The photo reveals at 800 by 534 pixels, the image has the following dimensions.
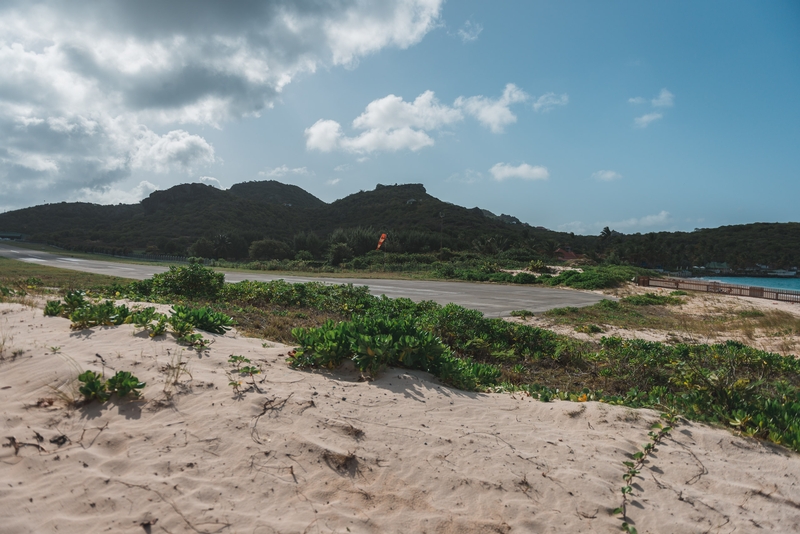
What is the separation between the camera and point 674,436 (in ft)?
12.2

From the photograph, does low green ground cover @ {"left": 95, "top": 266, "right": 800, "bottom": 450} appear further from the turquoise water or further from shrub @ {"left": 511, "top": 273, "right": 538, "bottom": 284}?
the turquoise water

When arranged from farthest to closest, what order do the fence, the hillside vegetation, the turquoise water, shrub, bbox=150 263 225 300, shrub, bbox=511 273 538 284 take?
the hillside vegetation < the turquoise water < shrub, bbox=511 273 538 284 < the fence < shrub, bbox=150 263 225 300

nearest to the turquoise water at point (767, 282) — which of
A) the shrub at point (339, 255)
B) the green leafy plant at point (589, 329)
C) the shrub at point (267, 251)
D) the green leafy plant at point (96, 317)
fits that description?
the shrub at point (339, 255)

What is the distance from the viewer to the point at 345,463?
309cm

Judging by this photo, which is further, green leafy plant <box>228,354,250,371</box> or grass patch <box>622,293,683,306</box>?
grass patch <box>622,293,683,306</box>

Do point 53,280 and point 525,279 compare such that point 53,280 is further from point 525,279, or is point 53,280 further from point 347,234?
point 347,234

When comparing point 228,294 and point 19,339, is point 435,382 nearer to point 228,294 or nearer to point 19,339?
point 19,339

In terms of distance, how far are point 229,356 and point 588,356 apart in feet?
17.4

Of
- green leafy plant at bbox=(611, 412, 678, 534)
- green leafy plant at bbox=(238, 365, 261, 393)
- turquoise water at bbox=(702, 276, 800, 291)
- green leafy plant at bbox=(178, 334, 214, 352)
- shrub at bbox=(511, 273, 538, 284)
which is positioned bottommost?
turquoise water at bbox=(702, 276, 800, 291)

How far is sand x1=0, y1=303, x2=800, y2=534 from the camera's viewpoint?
262cm

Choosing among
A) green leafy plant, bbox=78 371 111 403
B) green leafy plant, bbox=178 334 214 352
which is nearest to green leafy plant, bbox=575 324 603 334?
green leafy plant, bbox=178 334 214 352

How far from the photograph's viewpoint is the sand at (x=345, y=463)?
2.62m

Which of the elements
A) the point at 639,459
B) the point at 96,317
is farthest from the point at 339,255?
the point at 639,459

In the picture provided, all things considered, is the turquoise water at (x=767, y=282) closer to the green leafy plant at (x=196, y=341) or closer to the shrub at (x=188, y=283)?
the shrub at (x=188, y=283)
